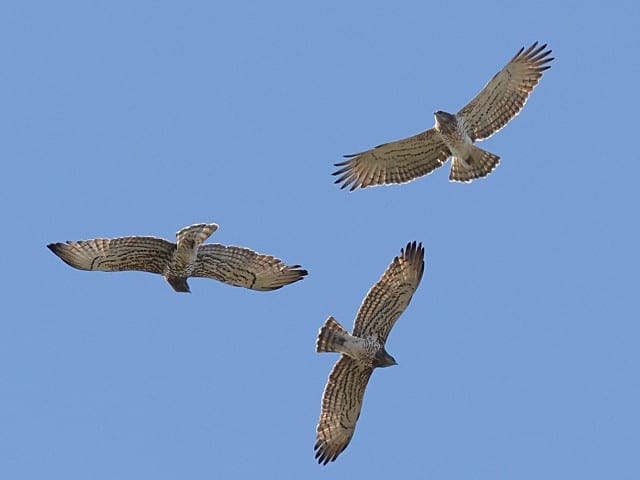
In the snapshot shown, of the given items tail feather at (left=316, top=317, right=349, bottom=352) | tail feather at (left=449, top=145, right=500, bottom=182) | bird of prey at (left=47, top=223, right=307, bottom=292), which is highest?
tail feather at (left=449, top=145, right=500, bottom=182)

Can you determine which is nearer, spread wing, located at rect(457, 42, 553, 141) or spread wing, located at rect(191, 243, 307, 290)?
spread wing, located at rect(191, 243, 307, 290)

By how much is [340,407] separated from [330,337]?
0.98 m

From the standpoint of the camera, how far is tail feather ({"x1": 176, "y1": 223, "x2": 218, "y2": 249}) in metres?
15.9

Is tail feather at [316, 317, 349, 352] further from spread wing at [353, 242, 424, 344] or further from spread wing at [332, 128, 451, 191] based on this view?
spread wing at [332, 128, 451, 191]

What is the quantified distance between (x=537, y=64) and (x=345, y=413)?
4.88 metres

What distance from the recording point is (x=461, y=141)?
58.3ft

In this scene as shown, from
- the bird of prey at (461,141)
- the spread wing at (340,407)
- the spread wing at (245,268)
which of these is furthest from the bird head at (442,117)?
the spread wing at (340,407)

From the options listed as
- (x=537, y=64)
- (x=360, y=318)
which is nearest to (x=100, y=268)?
(x=360, y=318)

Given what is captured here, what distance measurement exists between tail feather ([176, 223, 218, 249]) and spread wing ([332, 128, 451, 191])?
2862 mm

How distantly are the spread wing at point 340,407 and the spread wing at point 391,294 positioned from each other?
0.44 m

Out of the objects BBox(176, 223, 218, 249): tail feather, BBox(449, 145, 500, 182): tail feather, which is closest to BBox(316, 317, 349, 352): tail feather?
BBox(176, 223, 218, 249): tail feather

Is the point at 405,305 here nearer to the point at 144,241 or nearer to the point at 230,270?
the point at 230,270

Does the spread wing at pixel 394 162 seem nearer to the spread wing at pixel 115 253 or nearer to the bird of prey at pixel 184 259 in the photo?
the bird of prey at pixel 184 259

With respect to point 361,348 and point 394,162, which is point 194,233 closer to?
point 361,348
